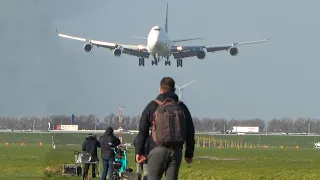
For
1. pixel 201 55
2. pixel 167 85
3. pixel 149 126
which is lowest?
pixel 149 126

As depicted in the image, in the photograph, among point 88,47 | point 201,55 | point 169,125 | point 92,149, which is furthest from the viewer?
point 201,55

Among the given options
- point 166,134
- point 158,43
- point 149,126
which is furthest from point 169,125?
point 158,43

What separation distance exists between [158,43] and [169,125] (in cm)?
6284

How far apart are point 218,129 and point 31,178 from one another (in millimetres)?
165012

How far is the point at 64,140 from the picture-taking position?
50.3m

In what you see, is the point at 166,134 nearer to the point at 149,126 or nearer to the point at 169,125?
the point at 169,125

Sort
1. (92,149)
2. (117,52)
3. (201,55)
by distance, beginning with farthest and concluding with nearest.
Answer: (201,55) < (117,52) < (92,149)

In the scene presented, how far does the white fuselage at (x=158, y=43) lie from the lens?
244 feet

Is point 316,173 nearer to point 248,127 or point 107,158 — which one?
point 107,158

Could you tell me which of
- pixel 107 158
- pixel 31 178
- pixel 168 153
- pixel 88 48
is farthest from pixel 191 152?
pixel 88 48

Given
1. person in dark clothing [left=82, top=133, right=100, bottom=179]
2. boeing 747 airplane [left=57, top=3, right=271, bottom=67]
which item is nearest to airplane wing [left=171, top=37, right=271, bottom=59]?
boeing 747 airplane [left=57, top=3, right=271, bottom=67]

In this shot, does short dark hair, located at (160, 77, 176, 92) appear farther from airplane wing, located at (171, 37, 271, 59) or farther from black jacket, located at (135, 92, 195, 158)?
airplane wing, located at (171, 37, 271, 59)

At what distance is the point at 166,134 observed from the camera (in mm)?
11531

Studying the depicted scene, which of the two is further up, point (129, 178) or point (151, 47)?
point (151, 47)
